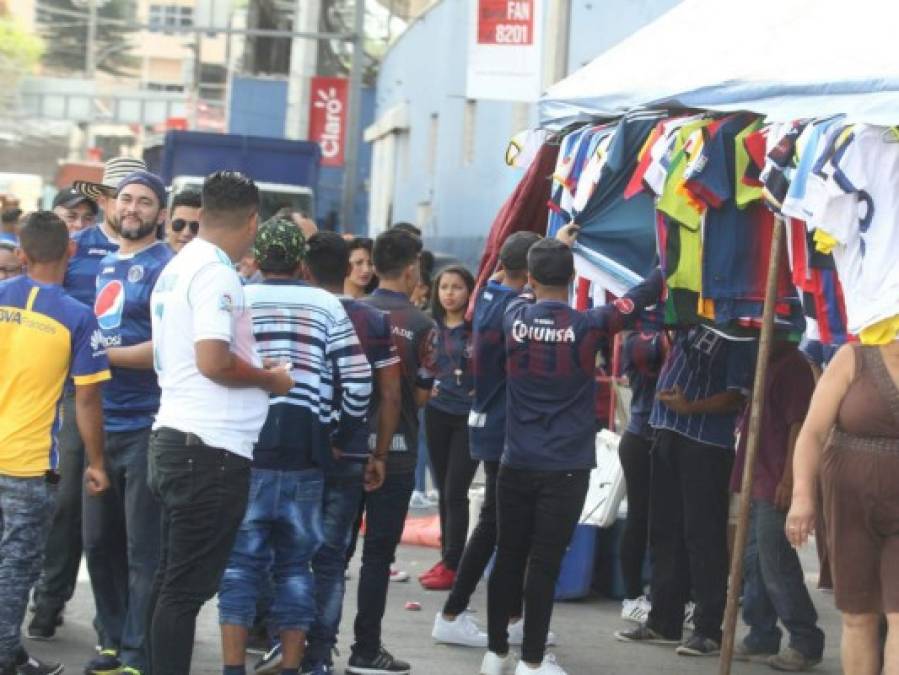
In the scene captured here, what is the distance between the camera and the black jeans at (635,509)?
9.77 m

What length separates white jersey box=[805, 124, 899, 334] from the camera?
21.8 feet

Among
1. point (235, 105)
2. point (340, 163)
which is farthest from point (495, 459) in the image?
point (235, 105)

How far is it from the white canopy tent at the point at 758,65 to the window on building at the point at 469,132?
18.3m

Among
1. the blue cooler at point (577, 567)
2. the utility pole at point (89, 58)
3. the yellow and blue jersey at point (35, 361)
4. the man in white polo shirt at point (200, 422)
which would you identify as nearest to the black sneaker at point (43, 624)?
the yellow and blue jersey at point (35, 361)

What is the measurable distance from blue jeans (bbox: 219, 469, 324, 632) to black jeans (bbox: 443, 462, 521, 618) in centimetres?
168

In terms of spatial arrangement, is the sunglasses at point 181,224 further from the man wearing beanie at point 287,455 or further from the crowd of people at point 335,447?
the man wearing beanie at point 287,455

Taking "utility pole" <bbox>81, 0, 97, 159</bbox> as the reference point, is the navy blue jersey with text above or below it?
below

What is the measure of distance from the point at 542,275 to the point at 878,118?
195 centimetres

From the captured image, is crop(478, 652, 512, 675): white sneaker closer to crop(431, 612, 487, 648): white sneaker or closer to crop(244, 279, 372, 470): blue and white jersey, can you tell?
crop(431, 612, 487, 648): white sneaker

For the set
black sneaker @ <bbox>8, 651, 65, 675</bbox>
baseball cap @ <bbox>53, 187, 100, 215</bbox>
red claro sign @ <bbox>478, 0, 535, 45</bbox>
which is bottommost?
black sneaker @ <bbox>8, 651, 65, 675</bbox>

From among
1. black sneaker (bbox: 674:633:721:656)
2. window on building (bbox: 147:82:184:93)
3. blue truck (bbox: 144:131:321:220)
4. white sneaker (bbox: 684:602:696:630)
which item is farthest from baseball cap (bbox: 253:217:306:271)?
window on building (bbox: 147:82:184:93)

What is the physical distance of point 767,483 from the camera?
879 centimetres

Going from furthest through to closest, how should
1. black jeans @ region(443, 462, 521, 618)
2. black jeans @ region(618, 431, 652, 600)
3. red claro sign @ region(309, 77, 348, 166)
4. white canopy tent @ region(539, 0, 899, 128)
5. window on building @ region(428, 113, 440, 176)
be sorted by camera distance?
red claro sign @ region(309, 77, 348, 166)
window on building @ region(428, 113, 440, 176)
black jeans @ region(618, 431, 652, 600)
black jeans @ region(443, 462, 521, 618)
white canopy tent @ region(539, 0, 899, 128)

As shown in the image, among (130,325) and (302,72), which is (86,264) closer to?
(130,325)
